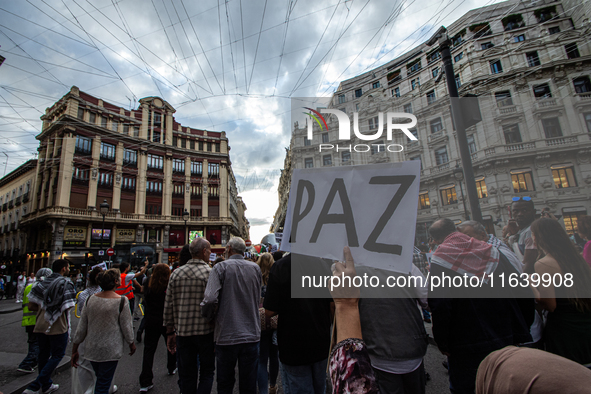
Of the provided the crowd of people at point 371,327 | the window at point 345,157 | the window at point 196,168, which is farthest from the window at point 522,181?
the window at point 196,168

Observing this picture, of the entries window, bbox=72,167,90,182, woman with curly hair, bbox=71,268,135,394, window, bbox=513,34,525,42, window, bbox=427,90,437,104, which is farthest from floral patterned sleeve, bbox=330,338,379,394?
window, bbox=72,167,90,182

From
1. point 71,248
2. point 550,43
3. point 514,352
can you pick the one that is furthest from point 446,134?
point 71,248

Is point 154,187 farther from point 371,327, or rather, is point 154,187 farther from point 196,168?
point 371,327

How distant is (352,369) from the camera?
3.15 ft

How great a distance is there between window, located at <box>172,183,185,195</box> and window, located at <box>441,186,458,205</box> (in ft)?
98.8

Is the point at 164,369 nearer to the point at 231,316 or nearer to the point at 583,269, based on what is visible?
the point at 231,316

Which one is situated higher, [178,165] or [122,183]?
[178,165]

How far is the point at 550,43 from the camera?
30.0ft

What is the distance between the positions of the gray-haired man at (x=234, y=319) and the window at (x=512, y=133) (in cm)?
1363

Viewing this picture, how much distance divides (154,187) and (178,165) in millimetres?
4200

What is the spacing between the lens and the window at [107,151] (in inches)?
1080

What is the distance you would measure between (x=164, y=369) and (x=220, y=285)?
2.87 metres

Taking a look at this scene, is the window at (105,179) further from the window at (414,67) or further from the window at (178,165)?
the window at (414,67)

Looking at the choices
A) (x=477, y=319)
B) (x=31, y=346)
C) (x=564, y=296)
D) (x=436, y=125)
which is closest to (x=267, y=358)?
(x=477, y=319)
